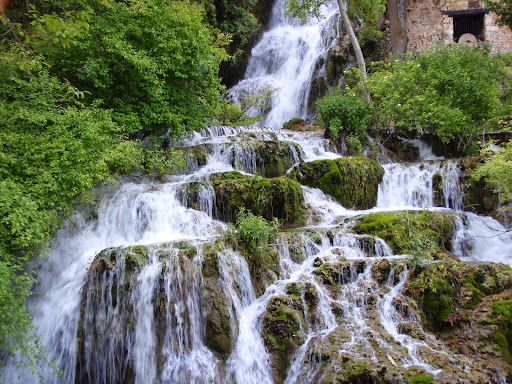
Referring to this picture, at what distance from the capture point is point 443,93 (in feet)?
43.0

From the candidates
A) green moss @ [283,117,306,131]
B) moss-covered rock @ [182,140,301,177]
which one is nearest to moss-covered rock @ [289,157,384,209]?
moss-covered rock @ [182,140,301,177]

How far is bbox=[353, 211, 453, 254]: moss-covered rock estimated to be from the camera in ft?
24.8

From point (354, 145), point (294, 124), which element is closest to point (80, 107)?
point (354, 145)

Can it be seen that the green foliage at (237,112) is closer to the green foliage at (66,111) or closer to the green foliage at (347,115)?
the green foliage at (347,115)

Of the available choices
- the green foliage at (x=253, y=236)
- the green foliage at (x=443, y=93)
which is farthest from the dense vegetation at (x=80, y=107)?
the green foliage at (x=443, y=93)

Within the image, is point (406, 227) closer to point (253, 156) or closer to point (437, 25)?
point (253, 156)

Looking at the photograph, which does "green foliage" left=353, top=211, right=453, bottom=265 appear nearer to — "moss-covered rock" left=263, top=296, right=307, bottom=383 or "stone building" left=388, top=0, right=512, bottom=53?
"moss-covered rock" left=263, top=296, right=307, bottom=383

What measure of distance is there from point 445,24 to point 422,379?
2147 centimetres

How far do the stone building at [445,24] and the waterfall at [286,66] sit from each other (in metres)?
3.64

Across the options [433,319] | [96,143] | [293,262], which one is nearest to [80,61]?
[96,143]

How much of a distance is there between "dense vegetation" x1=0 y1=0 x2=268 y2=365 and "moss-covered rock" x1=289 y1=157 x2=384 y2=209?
3544mm

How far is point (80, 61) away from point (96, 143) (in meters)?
2.92

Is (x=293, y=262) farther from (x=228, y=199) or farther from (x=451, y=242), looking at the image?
(x=451, y=242)

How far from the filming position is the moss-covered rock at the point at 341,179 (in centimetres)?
1044
